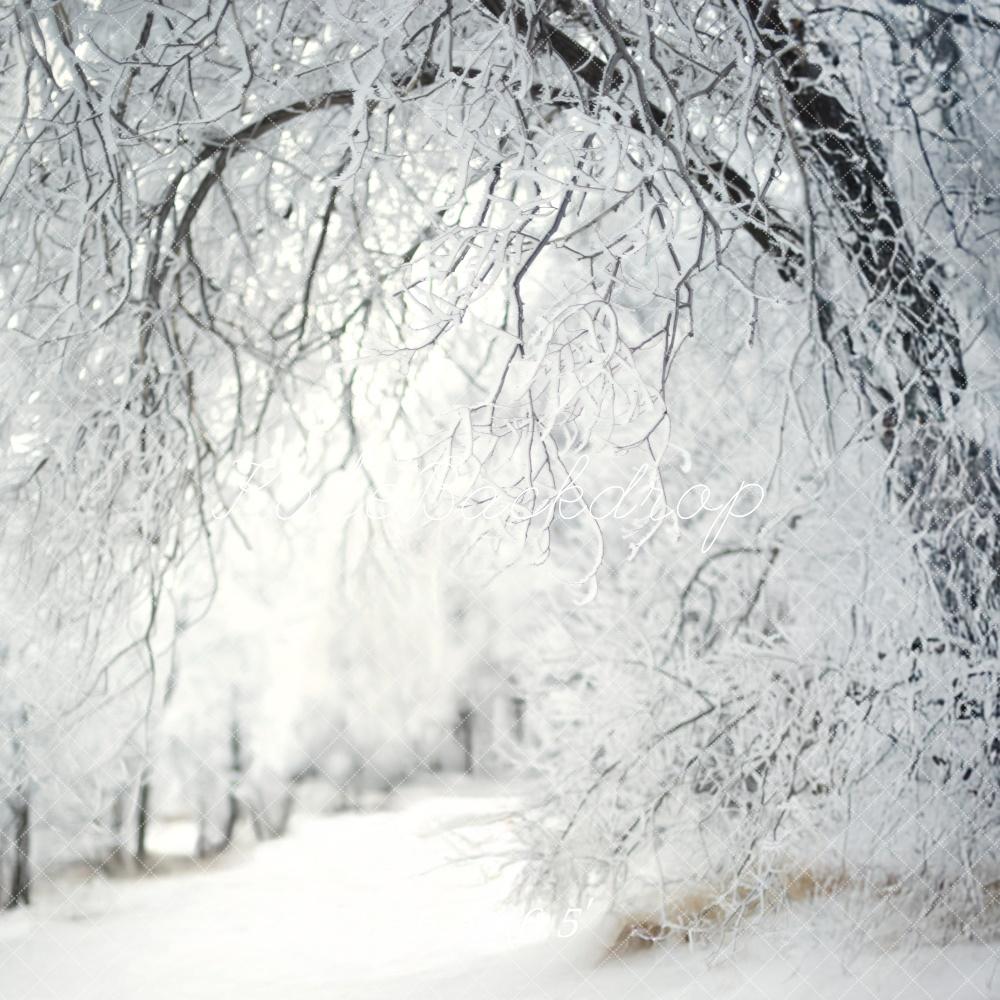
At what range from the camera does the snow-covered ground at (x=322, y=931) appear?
153cm

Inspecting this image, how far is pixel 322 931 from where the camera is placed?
1.54m

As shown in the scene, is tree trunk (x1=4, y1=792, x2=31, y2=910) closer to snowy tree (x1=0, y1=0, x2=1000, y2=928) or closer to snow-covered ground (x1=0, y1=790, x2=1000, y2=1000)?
snow-covered ground (x1=0, y1=790, x2=1000, y2=1000)

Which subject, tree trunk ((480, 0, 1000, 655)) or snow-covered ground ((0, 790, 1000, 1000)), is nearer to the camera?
snow-covered ground ((0, 790, 1000, 1000))

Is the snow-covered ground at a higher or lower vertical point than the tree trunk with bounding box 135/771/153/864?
lower

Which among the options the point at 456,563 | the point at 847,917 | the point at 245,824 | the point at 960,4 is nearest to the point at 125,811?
the point at 245,824

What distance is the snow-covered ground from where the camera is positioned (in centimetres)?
153

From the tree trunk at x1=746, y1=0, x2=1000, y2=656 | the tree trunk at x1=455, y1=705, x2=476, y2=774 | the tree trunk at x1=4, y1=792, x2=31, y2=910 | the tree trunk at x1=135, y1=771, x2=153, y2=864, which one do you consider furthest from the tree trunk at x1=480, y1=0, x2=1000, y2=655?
the tree trunk at x1=4, y1=792, x2=31, y2=910

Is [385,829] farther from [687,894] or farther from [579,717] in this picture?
[687,894]

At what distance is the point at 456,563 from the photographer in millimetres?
1592

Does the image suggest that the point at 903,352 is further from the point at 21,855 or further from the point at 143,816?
the point at 21,855

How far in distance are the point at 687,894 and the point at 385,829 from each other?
0.45 metres

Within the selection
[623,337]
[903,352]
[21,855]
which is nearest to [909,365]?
[903,352]

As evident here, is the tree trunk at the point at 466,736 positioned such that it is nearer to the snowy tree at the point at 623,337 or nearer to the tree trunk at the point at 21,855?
the snowy tree at the point at 623,337

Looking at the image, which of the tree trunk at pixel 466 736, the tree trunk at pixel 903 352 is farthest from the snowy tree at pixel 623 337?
the tree trunk at pixel 466 736
